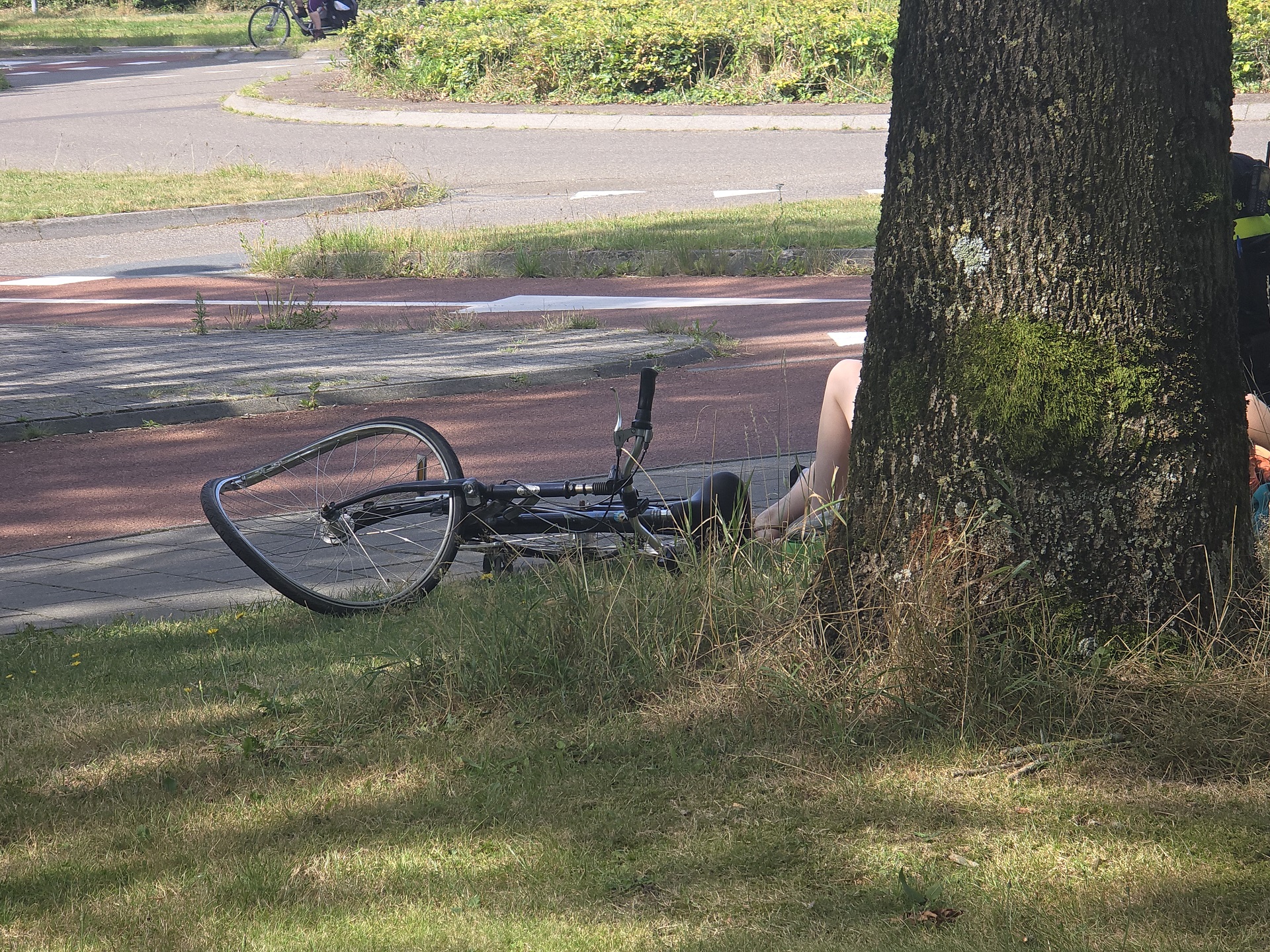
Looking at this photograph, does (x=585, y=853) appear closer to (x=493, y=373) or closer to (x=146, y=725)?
(x=146, y=725)

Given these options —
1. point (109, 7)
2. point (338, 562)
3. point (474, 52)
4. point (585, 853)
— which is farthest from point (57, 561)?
point (109, 7)

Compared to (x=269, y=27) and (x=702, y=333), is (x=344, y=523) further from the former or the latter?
(x=269, y=27)

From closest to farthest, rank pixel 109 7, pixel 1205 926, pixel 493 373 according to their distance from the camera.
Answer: pixel 1205 926
pixel 493 373
pixel 109 7

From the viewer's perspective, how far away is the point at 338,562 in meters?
5.34

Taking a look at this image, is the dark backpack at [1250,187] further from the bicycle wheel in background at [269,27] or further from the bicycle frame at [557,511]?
the bicycle wheel in background at [269,27]

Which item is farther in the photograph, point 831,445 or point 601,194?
point 601,194

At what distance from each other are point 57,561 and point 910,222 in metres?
3.85

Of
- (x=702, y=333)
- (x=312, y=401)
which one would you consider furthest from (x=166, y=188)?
(x=312, y=401)

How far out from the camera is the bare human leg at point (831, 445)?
4.84 meters

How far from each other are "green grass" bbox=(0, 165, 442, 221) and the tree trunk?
1443 cm

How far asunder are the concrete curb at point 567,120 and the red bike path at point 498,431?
10.1 meters

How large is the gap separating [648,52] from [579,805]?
2182 centimetres

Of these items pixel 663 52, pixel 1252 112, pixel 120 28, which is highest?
pixel 120 28

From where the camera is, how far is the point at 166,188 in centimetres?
1862
